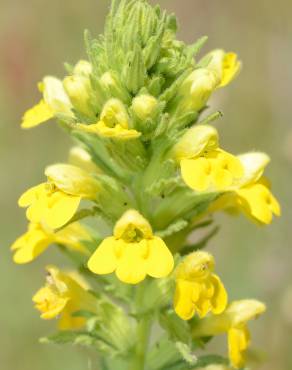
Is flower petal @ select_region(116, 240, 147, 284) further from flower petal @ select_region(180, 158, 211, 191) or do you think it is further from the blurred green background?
the blurred green background

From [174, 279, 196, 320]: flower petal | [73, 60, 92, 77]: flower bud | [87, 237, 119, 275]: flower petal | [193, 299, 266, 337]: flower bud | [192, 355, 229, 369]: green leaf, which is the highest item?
[73, 60, 92, 77]: flower bud

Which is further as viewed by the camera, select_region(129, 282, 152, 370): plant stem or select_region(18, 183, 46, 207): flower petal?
select_region(129, 282, 152, 370): plant stem

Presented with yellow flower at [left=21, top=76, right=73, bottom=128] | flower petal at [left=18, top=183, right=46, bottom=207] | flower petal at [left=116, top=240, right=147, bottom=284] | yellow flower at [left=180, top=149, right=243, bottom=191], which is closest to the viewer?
flower petal at [left=116, top=240, right=147, bottom=284]

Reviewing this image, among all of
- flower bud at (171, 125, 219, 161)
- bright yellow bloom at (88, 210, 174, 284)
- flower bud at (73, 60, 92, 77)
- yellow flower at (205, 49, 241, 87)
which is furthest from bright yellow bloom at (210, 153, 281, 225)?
flower bud at (73, 60, 92, 77)

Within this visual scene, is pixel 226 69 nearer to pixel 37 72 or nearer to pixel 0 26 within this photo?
pixel 37 72

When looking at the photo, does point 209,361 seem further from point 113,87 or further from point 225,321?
point 113,87

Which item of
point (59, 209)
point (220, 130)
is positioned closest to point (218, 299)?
point (59, 209)

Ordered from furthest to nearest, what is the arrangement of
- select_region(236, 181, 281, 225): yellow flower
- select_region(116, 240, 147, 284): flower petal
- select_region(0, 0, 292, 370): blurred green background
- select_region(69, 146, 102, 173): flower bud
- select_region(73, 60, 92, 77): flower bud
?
select_region(0, 0, 292, 370): blurred green background < select_region(69, 146, 102, 173): flower bud < select_region(73, 60, 92, 77): flower bud < select_region(236, 181, 281, 225): yellow flower < select_region(116, 240, 147, 284): flower petal
